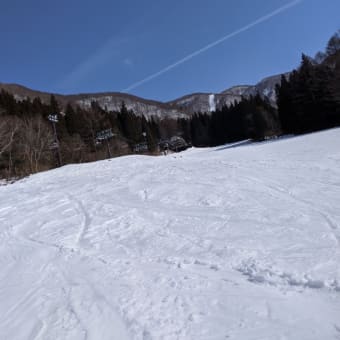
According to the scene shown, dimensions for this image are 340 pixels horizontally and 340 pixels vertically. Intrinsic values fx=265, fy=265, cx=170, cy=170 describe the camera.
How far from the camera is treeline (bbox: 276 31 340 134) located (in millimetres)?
35938

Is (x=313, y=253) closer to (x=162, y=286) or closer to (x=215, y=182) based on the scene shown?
(x=162, y=286)

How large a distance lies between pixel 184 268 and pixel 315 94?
43.2 metres

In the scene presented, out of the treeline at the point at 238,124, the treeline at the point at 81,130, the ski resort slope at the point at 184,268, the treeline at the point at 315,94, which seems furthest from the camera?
the treeline at the point at 238,124

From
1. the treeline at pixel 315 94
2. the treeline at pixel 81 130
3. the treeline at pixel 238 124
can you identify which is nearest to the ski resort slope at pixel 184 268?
the treeline at pixel 81 130

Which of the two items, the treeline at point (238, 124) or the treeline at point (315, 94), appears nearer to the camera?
the treeline at point (315, 94)

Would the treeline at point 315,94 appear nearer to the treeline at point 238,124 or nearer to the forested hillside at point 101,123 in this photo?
the forested hillside at point 101,123

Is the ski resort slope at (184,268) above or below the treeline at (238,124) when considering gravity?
below

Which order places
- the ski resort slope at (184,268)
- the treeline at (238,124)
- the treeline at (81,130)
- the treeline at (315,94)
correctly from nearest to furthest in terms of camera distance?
the ski resort slope at (184,268), the treeline at (81,130), the treeline at (315,94), the treeline at (238,124)

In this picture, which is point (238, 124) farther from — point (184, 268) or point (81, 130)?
point (184, 268)

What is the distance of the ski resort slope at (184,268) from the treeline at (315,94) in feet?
115

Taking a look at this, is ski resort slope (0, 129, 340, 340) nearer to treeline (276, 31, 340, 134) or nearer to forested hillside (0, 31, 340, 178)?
forested hillside (0, 31, 340, 178)

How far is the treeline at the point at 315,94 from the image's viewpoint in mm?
35938

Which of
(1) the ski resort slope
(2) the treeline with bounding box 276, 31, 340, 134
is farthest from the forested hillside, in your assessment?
(1) the ski resort slope

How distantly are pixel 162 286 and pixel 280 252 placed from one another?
174 centimetres
